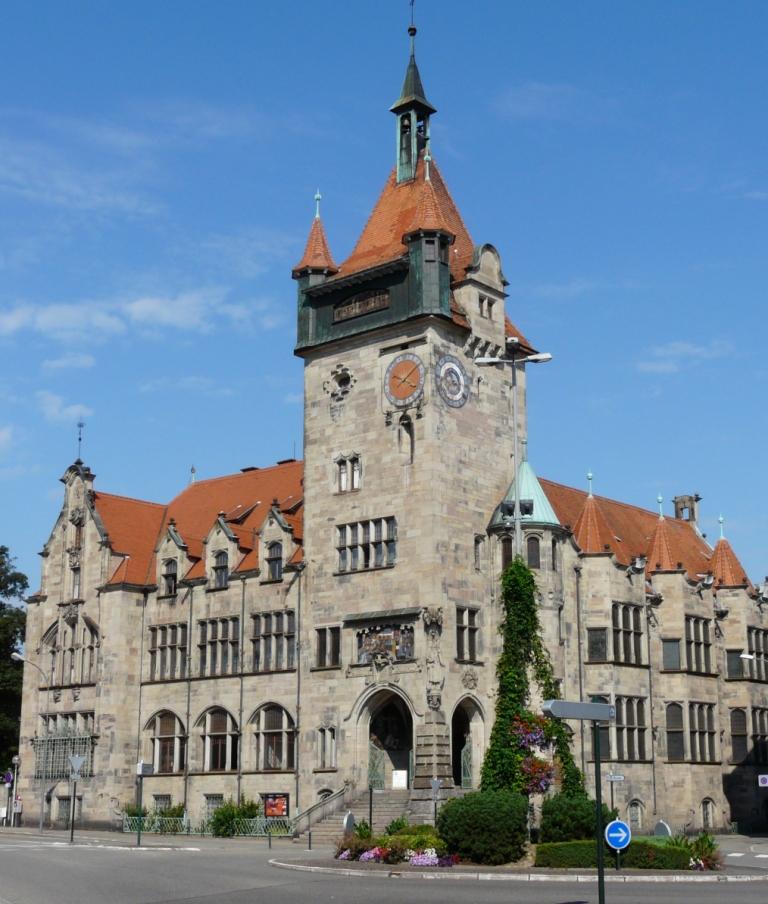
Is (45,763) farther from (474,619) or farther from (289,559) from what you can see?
(474,619)

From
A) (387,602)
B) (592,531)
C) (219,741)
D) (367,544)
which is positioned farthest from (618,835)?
(219,741)

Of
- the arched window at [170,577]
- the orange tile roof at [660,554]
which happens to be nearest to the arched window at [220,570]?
the arched window at [170,577]

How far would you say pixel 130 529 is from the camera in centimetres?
6675

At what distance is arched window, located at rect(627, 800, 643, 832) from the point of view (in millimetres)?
56156

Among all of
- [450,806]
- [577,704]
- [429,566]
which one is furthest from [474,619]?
[577,704]

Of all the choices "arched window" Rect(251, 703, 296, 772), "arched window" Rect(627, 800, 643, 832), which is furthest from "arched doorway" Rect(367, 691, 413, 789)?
"arched window" Rect(627, 800, 643, 832)

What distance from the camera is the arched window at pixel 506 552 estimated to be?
5484cm

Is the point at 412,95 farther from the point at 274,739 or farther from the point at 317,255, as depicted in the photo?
the point at 274,739

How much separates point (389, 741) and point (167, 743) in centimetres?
1322

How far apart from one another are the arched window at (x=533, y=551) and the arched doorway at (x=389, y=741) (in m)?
7.91

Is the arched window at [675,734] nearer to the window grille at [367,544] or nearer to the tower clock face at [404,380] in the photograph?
the window grille at [367,544]

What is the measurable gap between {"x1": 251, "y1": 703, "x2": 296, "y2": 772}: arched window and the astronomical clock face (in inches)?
608

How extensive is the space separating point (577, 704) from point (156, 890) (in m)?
12.3

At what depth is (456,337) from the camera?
56.2 m
